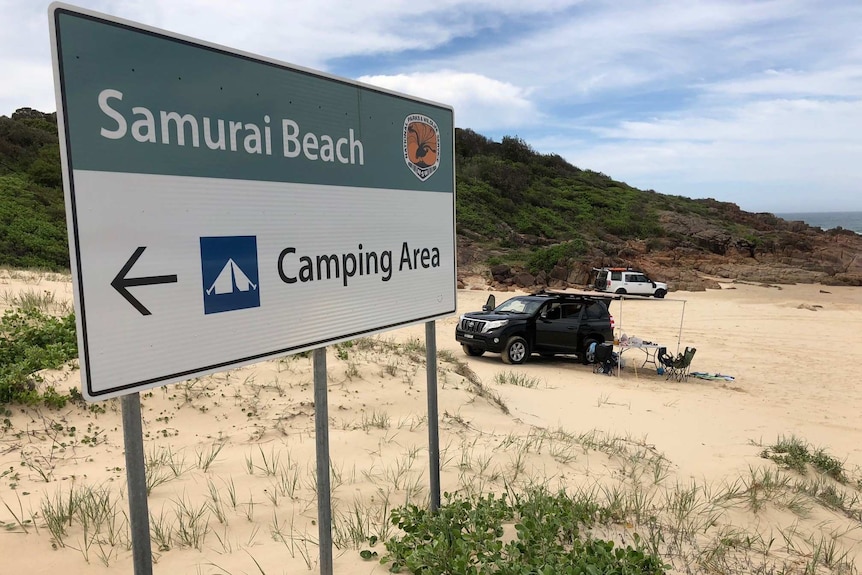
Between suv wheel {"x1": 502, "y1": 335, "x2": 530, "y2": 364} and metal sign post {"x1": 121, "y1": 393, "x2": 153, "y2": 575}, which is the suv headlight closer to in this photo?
suv wheel {"x1": 502, "y1": 335, "x2": 530, "y2": 364}

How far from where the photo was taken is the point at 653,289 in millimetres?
27141

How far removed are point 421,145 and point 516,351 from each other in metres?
9.96

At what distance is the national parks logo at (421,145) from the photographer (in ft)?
10.3

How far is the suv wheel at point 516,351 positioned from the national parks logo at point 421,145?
9565mm

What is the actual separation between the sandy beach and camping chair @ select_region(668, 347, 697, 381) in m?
1.17

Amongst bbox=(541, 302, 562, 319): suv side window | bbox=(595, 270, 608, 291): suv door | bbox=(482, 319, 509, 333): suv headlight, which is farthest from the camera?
bbox=(595, 270, 608, 291): suv door

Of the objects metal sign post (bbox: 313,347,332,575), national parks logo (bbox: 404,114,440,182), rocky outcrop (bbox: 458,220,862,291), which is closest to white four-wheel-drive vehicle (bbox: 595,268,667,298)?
rocky outcrop (bbox: 458,220,862,291)

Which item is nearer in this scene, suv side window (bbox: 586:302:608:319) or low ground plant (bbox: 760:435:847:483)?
low ground plant (bbox: 760:435:847:483)

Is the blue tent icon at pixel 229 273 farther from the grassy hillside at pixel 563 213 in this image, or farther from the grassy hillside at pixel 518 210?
the grassy hillside at pixel 563 213

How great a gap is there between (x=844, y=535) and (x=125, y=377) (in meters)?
5.14

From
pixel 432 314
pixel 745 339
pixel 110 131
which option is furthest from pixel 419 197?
pixel 745 339

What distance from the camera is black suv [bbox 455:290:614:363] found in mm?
12539

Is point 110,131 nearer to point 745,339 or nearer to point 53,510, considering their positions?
point 53,510

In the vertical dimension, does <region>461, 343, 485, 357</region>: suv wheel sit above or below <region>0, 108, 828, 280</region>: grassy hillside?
below
